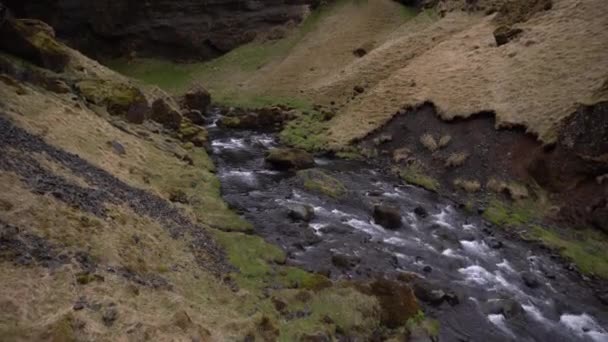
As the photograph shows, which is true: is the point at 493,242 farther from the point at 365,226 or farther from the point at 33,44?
the point at 33,44

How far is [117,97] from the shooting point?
2759 centimetres

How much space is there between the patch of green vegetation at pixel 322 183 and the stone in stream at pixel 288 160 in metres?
1.06

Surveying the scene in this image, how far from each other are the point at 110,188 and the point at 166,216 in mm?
2241

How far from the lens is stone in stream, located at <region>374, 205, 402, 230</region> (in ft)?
72.5

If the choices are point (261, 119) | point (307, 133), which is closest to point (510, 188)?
point (307, 133)

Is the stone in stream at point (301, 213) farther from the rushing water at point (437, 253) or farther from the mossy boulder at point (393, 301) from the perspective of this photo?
the mossy boulder at point (393, 301)

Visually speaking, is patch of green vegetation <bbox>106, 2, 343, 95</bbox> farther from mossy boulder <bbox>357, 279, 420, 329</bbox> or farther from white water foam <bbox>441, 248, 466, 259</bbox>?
mossy boulder <bbox>357, 279, 420, 329</bbox>

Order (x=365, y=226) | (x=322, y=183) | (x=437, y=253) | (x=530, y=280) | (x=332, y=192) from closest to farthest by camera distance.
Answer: (x=530, y=280), (x=437, y=253), (x=365, y=226), (x=332, y=192), (x=322, y=183)

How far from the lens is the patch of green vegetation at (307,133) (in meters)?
33.1

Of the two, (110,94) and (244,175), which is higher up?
(110,94)

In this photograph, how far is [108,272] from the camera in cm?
1247

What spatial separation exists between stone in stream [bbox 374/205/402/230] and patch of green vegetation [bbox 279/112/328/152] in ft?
35.5

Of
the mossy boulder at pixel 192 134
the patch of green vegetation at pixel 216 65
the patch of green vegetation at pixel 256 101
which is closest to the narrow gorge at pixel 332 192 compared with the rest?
the mossy boulder at pixel 192 134

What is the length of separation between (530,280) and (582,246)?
13.9ft
